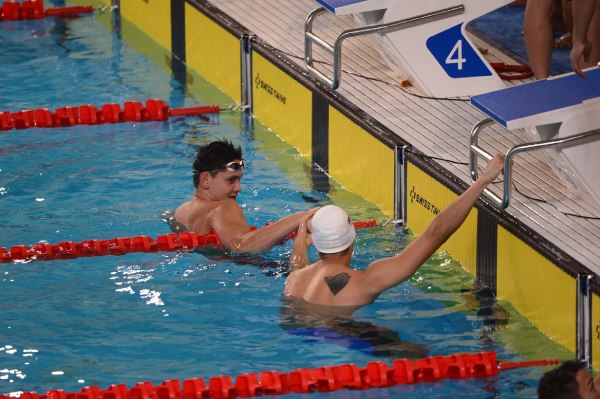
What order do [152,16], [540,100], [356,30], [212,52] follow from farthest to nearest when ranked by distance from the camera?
[152,16], [212,52], [356,30], [540,100]

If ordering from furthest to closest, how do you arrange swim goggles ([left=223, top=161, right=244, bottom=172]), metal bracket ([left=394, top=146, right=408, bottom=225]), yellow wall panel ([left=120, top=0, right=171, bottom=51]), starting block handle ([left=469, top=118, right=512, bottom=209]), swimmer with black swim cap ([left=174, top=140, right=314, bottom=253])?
1. yellow wall panel ([left=120, top=0, right=171, bottom=51])
2. metal bracket ([left=394, top=146, right=408, bottom=225])
3. swim goggles ([left=223, top=161, right=244, bottom=172])
4. swimmer with black swim cap ([left=174, top=140, right=314, bottom=253])
5. starting block handle ([left=469, top=118, right=512, bottom=209])

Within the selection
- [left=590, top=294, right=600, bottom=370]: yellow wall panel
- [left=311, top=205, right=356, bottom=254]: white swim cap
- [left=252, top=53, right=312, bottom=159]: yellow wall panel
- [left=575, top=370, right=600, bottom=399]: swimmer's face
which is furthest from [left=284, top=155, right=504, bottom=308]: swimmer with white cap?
[left=252, top=53, right=312, bottom=159]: yellow wall panel

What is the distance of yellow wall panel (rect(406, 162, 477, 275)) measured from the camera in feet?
18.8

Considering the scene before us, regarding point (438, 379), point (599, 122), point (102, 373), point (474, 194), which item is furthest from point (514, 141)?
point (102, 373)

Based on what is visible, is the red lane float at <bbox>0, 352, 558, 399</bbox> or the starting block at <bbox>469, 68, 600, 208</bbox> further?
the starting block at <bbox>469, 68, 600, 208</bbox>

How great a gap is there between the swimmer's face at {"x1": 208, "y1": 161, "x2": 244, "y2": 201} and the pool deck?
940 millimetres

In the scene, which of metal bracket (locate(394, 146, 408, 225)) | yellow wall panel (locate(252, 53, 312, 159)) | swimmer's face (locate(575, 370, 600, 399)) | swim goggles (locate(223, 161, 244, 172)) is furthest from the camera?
yellow wall panel (locate(252, 53, 312, 159))

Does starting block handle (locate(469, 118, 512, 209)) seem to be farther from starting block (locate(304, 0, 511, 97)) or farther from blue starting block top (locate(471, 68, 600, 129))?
starting block (locate(304, 0, 511, 97))

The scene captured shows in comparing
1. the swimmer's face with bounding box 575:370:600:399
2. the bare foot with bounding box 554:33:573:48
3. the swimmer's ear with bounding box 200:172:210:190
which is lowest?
the swimmer's face with bounding box 575:370:600:399

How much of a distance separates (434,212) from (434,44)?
112 cm

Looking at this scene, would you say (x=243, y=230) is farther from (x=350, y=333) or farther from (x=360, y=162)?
(x=360, y=162)

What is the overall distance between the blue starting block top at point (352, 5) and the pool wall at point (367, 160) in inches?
20.1

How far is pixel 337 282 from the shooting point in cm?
495

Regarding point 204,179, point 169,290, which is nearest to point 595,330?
point 169,290
